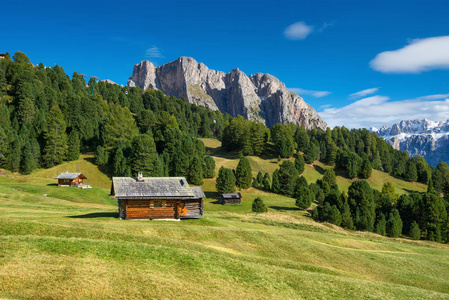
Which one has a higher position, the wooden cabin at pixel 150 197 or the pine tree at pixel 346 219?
the wooden cabin at pixel 150 197

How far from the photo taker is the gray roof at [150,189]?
35500 mm

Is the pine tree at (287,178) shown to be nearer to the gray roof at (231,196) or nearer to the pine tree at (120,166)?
the gray roof at (231,196)

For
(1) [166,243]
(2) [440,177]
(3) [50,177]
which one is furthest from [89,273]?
(2) [440,177]

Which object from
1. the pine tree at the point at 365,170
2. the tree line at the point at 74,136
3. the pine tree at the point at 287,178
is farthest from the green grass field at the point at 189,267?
the pine tree at the point at 365,170

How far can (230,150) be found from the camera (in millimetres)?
138625

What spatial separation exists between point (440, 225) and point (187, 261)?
64.2 meters

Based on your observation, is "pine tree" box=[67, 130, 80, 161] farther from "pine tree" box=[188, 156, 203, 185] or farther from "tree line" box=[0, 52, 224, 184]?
"pine tree" box=[188, 156, 203, 185]

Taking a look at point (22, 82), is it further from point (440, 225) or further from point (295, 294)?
point (440, 225)

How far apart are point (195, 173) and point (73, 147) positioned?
3919 cm

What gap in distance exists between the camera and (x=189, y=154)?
99.4m

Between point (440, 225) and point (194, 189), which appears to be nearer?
point (194, 189)

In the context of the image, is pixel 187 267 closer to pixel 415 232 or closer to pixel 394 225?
pixel 394 225

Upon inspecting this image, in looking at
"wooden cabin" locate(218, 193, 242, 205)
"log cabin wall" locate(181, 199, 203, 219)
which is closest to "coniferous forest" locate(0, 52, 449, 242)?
"wooden cabin" locate(218, 193, 242, 205)

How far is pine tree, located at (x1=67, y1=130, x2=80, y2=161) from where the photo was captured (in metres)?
88.9
